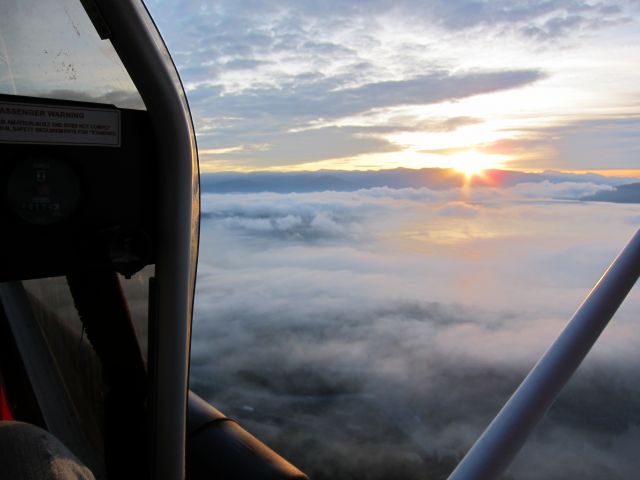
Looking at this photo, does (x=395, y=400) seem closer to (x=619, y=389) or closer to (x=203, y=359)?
(x=203, y=359)

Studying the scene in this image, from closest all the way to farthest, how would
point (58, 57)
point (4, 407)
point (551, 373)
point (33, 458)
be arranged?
point (33, 458), point (58, 57), point (551, 373), point (4, 407)

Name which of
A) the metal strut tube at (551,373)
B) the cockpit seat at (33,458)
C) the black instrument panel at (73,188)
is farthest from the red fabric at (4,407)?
the metal strut tube at (551,373)

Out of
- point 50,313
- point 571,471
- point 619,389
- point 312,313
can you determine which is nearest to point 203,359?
point 312,313

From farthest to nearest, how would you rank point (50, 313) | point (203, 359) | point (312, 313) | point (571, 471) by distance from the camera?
point (312, 313) → point (203, 359) → point (571, 471) → point (50, 313)

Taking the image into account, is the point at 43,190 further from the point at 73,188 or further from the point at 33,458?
the point at 33,458

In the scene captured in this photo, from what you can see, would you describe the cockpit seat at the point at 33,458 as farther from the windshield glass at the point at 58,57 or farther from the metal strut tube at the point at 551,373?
the metal strut tube at the point at 551,373

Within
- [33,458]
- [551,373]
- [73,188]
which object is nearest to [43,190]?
[73,188]

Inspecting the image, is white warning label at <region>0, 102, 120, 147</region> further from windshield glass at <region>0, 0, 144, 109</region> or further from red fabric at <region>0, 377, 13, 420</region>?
red fabric at <region>0, 377, 13, 420</region>
